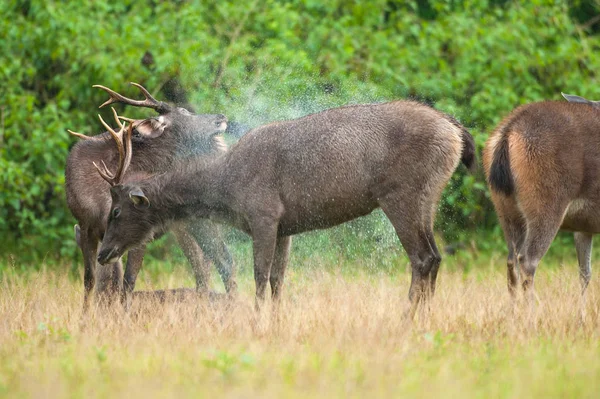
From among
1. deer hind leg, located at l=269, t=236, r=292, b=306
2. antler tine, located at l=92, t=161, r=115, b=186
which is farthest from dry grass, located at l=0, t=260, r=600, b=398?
antler tine, located at l=92, t=161, r=115, b=186

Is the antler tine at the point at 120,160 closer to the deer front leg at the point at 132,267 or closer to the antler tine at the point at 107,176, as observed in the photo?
the antler tine at the point at 107,176

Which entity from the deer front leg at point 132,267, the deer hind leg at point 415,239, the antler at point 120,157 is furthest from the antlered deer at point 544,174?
the deer front leg at point 132,267

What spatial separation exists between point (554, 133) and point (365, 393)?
11.4 feet

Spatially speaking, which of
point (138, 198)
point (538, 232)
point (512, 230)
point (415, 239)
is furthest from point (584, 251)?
point (138, 198)

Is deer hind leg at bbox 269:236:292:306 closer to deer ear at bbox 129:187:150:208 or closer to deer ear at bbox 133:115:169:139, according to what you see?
deer ear at bbox 129:187:150:208

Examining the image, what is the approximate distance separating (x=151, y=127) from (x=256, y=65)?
2902 mm

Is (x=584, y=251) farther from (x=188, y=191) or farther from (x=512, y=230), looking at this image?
(x=188, y=191)

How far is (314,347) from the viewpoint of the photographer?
6469 mm

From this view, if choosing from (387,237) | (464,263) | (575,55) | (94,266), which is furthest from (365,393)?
(575,55)

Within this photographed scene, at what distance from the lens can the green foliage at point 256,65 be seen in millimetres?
12031

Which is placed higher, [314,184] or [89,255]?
[314,184]

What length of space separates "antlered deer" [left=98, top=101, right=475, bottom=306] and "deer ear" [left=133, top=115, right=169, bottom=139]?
101 cm

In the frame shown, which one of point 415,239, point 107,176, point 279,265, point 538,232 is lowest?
point 279,265

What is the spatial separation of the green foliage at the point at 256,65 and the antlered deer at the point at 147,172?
→ 1.87 metres
